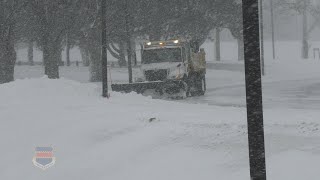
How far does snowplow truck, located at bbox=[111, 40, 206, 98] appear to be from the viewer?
78.7ft

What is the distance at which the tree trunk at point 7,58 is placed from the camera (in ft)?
84.5

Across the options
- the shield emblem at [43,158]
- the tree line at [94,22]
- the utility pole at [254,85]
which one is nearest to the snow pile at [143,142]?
the shield emblem at [43,158]

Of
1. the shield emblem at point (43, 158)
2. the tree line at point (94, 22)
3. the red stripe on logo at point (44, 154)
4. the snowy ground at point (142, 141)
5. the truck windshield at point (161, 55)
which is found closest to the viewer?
the snowy ground at point (142, 141)

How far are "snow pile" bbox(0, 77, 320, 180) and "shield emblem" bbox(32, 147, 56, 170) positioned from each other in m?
0.12

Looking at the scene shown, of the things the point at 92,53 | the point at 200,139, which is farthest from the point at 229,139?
the point at 92,53

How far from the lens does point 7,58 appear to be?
26344mm

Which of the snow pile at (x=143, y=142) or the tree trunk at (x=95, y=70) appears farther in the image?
the tree trunk at (x=95, y=70)

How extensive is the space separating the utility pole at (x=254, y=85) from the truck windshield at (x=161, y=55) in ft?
61.9

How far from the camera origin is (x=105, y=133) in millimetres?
11648

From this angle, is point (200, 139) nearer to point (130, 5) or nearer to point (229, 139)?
point (229, 139)

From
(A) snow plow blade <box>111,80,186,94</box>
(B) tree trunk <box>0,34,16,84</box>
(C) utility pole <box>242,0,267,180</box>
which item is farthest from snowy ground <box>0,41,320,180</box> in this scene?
(B) tree trunk <box>0,34,16,84</box>

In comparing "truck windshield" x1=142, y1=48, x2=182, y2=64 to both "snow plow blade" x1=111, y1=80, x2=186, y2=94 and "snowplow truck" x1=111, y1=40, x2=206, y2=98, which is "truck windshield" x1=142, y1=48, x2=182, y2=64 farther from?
"snow plow blade" x1=111, y1=80, x2=186, y2=94

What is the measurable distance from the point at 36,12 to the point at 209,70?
1979 cm

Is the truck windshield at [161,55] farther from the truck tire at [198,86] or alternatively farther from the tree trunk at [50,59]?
the tree trunk at [50,59]
